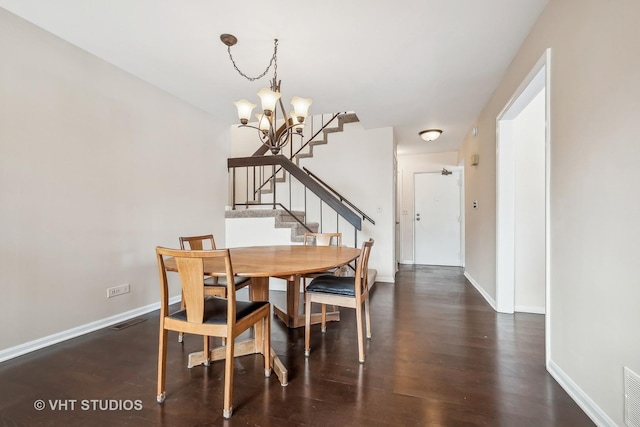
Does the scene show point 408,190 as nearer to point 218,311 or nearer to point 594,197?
point 594,197

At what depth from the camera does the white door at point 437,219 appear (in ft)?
19.2

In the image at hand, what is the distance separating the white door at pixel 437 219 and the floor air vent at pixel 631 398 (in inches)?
192

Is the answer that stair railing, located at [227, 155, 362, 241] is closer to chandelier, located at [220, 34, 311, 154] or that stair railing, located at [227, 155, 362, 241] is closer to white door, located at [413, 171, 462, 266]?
chandelier, located at [220, 34, 311, 154]

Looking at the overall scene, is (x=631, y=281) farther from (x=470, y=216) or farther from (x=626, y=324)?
(x=470, y=216)

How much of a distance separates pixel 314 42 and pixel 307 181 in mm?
1906

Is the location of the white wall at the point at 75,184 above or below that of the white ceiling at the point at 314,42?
below

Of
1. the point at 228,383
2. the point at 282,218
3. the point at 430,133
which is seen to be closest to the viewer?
the point at 228,383

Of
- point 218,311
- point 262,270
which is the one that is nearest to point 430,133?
point 262,270

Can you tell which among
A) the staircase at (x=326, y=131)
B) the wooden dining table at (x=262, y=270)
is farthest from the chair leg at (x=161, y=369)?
the staircase at (x=326, y=131)

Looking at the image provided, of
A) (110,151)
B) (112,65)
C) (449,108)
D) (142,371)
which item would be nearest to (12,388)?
(142,371)

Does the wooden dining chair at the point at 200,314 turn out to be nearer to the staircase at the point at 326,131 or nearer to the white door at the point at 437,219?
the staircase at the point at 326,131

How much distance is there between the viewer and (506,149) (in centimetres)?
289

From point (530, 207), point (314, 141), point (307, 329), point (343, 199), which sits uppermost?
point (314, 141)

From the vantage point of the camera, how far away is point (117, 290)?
8.86ft
